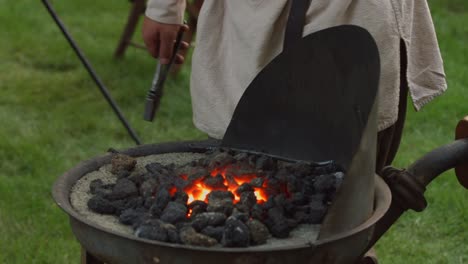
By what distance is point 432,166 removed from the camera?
233 centimetres

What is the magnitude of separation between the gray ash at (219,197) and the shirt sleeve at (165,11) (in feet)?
1.58

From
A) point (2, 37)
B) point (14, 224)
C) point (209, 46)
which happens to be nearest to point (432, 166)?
point (209, 46)

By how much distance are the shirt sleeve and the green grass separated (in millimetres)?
1309

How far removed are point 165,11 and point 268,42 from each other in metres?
0.37

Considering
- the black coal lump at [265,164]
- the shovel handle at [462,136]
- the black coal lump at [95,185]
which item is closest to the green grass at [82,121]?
the shovel handle at [462,136]

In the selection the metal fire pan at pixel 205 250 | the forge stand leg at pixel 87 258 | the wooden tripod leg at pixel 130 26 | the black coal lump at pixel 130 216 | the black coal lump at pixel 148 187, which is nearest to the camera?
the metal fire pan at pixel 205 250

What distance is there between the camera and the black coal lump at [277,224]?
191 centimetres

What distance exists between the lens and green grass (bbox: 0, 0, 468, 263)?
12.1ft

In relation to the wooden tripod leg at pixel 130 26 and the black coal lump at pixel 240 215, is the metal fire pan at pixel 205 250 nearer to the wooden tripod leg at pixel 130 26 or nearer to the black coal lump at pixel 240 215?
the black coal lump at pixel 240 215

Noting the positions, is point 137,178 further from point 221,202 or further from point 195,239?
point 195,239

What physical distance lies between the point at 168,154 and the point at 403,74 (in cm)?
74

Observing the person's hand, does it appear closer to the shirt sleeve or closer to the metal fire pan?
the shirt sleeve

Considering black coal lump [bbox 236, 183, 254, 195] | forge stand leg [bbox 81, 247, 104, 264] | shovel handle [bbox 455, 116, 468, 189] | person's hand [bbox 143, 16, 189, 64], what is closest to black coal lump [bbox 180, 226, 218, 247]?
black coal lump [bbox 236, 183, 254, 195]

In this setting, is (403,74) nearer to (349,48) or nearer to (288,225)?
(349,48)
